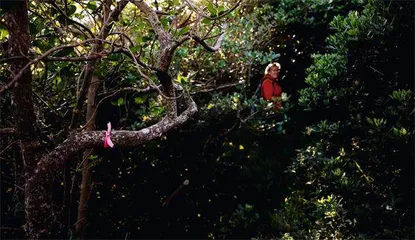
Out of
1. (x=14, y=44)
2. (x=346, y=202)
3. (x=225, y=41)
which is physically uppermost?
(x=225, y=41)

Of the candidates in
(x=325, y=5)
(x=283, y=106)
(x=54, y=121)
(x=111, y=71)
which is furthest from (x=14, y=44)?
(x=325, y=5)

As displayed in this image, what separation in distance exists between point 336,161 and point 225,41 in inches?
97.4

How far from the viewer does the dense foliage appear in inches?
107

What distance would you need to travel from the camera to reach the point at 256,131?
193 inches

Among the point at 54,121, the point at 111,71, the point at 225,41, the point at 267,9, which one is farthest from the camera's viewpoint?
the point at 267,9

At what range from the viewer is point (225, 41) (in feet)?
16.2

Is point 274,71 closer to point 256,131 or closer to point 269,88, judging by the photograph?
point 269,88

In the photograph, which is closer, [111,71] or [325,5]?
[111,71]

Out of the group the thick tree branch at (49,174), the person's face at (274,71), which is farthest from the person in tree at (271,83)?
the thick tree branch at (49,174)

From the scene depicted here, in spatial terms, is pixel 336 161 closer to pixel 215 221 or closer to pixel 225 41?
pixel 215 221

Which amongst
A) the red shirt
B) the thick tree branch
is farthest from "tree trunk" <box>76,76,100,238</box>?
the red shirt

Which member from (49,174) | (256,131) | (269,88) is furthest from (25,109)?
(269,88)

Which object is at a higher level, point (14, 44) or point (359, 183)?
point (14, 44)

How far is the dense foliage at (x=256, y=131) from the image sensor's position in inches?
107
